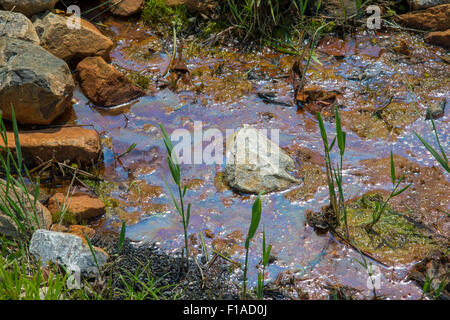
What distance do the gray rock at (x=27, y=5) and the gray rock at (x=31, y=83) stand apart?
687 millimetres

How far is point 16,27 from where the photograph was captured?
4492mm

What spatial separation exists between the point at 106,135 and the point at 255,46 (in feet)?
5.91

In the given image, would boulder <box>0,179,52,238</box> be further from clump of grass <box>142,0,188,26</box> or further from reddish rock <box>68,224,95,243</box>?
clump of grass <box>142,0,188,26</box>

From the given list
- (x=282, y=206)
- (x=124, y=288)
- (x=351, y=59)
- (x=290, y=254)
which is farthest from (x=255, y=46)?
(x=124, y=288)

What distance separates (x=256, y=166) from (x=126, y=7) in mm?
2667

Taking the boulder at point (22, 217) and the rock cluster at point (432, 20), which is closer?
the boulder at point (22, 217)

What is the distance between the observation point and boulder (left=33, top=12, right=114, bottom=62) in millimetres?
4715

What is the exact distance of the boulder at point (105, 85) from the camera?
452 cm

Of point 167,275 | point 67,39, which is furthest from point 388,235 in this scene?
point 67,39

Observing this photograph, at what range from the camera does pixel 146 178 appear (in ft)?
12.9

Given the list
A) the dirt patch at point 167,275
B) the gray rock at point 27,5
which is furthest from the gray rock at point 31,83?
the dirt patch at point 167,275

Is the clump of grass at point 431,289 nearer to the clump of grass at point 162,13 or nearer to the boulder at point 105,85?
the boulder at point 105,85

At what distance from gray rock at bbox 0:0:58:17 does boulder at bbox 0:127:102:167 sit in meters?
1.43
